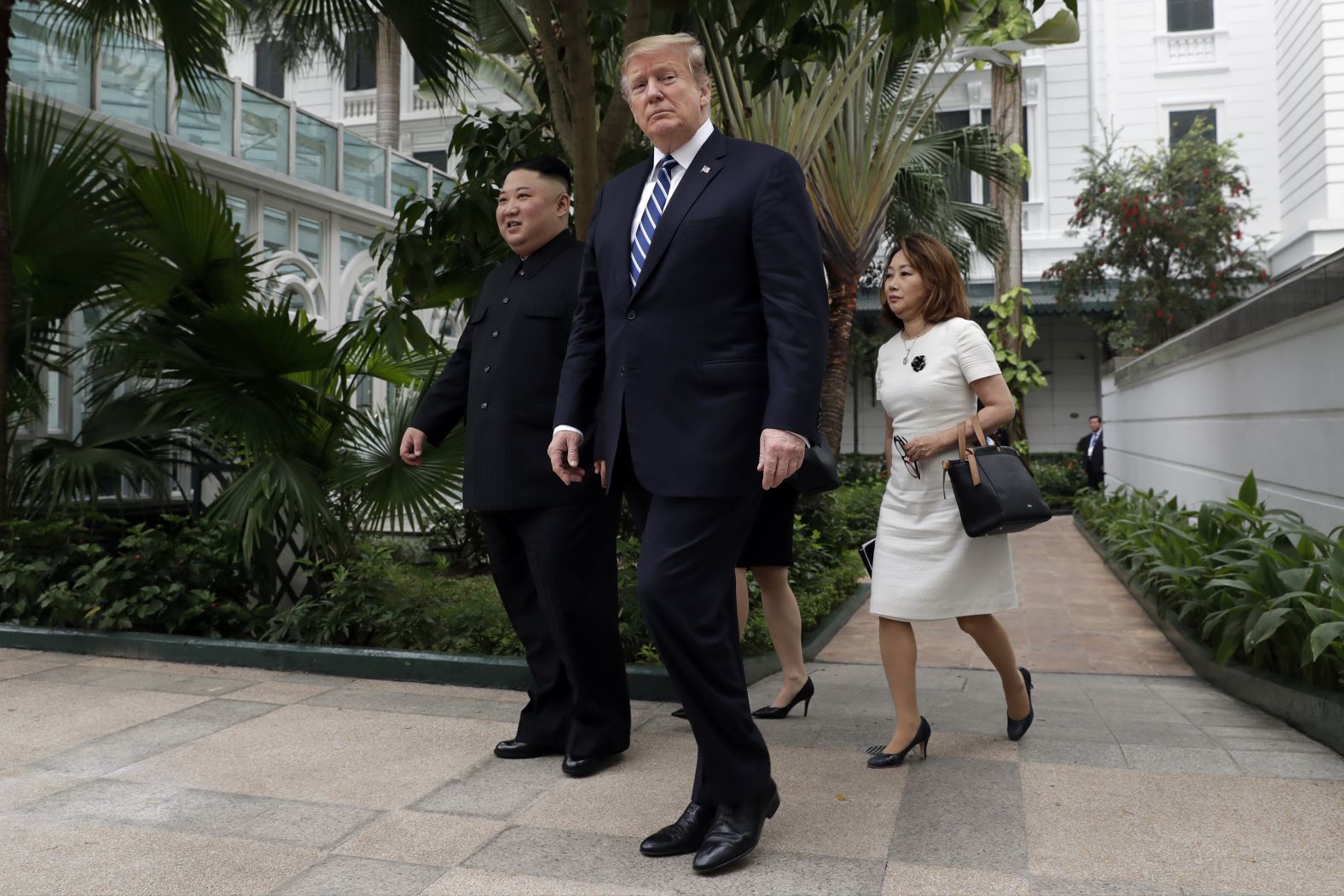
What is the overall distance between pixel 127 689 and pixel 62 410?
4.34 meters

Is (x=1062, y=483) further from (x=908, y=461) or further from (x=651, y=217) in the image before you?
(x=651, y=217)

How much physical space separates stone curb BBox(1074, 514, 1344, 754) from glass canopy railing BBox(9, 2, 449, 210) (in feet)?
16.8

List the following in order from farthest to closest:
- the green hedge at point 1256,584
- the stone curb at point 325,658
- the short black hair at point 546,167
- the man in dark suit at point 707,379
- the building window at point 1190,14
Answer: the building window at point 1190,14 → the stone curb at point 325,658 → the green hedge at point 1256,584 → the short black hair at point 546,167 → the man in dark suit at point 707,379

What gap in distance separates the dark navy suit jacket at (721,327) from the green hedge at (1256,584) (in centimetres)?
225

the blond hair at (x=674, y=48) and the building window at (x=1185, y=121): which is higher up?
the building window at (x=1185, y=121)

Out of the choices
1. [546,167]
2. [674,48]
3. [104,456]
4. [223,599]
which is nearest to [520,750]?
[546,167]

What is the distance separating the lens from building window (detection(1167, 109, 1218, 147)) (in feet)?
75.5

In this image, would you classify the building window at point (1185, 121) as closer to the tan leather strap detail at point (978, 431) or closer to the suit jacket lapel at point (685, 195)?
the tan leather strap detail at point (978, 431)

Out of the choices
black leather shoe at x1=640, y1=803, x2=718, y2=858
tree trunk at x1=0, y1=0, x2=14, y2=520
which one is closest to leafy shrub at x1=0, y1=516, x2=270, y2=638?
tree trunk at x1=0, y1=0, x2=14, y2=520

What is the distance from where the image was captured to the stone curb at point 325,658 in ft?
16.0

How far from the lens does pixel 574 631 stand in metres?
3.61

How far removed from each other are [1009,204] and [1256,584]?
551 inches

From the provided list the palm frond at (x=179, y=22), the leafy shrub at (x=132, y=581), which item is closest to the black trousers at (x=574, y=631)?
the leafy shrub at (x=132, y=581)

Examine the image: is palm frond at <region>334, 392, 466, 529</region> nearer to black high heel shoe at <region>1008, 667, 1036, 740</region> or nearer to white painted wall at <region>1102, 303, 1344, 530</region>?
black high heel shoe at <region>1008, 667, 1036, 740</region>
